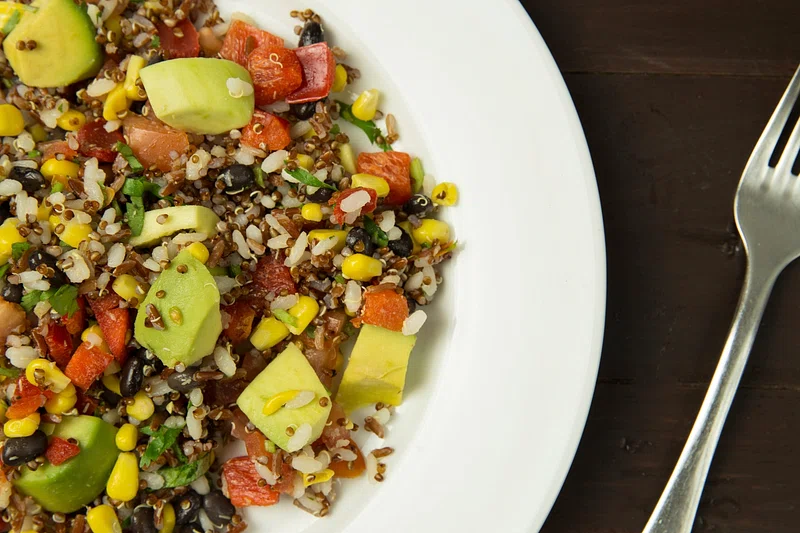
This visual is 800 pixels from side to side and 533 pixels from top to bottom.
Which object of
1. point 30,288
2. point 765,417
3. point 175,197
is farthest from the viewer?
point 765,417

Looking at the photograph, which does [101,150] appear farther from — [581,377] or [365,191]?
[581,377]

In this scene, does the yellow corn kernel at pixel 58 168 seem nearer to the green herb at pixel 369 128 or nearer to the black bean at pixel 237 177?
the black bean at pixel 237 177

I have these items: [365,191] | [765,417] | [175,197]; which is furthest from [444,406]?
[765,417]

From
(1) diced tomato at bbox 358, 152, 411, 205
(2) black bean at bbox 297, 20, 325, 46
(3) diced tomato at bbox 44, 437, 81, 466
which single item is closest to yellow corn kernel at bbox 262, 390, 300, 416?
(3) diced tomato at bbox 44, 437, 81, 466

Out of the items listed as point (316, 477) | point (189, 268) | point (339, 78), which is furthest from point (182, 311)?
point (339, 78)

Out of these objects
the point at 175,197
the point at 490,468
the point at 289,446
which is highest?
the point at 175,197

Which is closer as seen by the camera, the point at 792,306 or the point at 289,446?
the point at 289,446
